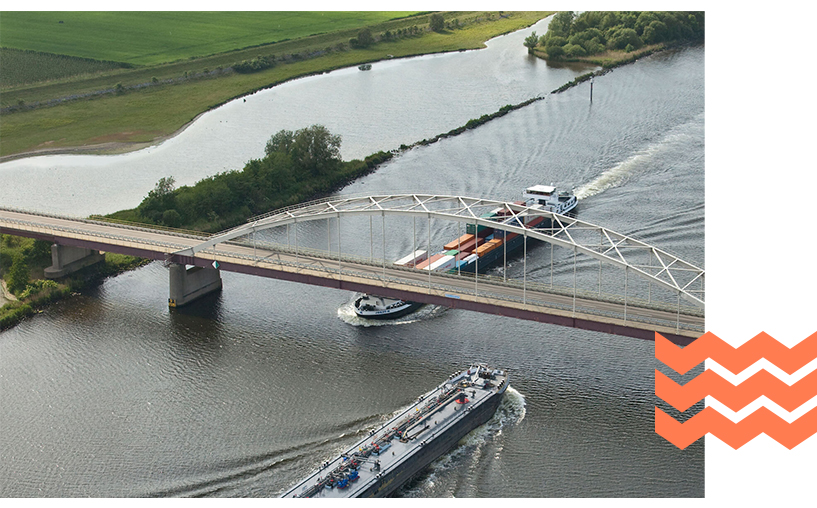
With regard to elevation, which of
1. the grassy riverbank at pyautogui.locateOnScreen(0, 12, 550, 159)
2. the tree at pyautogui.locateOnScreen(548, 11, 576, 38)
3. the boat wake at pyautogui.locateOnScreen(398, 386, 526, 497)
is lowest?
the boat wake at pyautogui.locateOnScreen(398, 386, 526, 497)

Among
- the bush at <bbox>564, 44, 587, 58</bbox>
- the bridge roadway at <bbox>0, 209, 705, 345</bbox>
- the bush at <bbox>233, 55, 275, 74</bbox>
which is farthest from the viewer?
the bush at <bbox>564, 44, 587, 58</bbox>

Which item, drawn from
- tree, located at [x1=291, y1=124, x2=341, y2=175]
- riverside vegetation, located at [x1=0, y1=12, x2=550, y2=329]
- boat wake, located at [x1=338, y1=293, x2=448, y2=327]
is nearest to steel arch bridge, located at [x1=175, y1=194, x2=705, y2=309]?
boat wake, located at [x1=338, y1=293, x2=448, y2=327]

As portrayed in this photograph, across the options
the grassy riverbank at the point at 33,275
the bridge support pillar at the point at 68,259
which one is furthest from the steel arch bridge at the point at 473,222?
the bridge support pillar at the point at 68,259

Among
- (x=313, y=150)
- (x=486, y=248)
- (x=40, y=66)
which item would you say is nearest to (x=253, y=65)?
(x=40, y=66)

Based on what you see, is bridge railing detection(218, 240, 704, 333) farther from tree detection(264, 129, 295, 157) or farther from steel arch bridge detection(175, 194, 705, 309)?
tree detection(264, 129, 295, 157)

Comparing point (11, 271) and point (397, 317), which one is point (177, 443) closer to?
point (397, 317)

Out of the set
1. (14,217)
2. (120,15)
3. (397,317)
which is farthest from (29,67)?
(397,317)
